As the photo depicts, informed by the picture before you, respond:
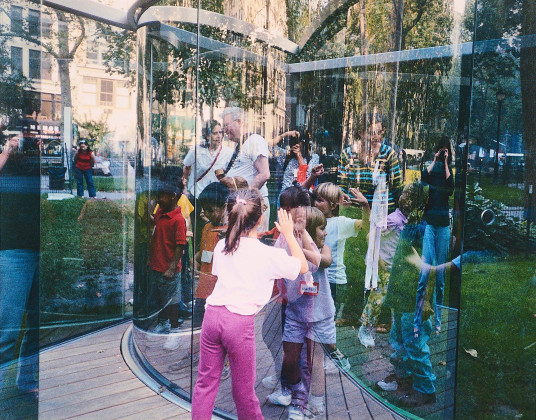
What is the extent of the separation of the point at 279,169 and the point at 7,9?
177cm

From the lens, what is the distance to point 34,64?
9.65 ft

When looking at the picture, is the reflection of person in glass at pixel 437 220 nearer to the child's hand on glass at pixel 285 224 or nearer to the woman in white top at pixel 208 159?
the child's hand on glass at pixel 285 224

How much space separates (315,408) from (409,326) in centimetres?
77

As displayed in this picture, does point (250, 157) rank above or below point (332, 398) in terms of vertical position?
above

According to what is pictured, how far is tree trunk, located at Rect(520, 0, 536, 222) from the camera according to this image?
2.47 metres

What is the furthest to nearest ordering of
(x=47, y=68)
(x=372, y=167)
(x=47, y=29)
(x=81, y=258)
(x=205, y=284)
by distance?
(x=81, y=258) → (x=47, y=29) → (x=47, y=68) → (x=205, y=284) → (x=372, y=167)

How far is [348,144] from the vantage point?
3.07 metres

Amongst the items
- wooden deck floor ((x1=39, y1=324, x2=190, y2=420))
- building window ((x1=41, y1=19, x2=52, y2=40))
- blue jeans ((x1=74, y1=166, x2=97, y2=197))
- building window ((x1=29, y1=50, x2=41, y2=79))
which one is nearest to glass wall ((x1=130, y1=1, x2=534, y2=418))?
wooden deck floor ((x1=39, y1=324, x2=190, y2=420))

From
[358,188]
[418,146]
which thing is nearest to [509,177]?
[418,146]

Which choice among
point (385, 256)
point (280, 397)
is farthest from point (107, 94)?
point (280, 397)

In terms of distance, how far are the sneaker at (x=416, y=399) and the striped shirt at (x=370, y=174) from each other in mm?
1108

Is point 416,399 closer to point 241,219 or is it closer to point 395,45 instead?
point 241,219

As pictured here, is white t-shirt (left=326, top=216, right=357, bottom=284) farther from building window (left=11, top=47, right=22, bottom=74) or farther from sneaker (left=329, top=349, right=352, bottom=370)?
building window (left=11, top=47, right=22, bottom=74)

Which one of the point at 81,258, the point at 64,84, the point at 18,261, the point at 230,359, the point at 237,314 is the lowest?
the point at 230,359
